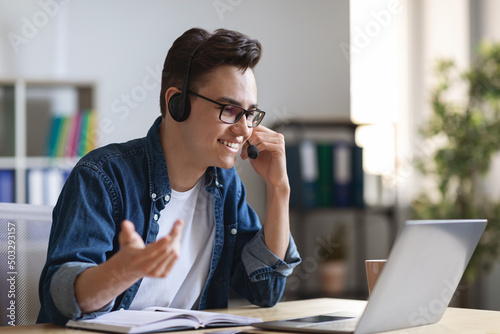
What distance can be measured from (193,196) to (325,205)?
6.89 feet

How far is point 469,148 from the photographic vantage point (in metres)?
3.23

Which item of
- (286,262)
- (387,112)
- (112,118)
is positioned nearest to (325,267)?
(387,112)

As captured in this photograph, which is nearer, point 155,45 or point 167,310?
point 167,310

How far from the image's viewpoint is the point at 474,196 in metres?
3.44

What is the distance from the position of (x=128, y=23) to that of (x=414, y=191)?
6.14 feet

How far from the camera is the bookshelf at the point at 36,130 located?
3.01 m

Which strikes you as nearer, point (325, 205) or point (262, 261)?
point (262, 261)

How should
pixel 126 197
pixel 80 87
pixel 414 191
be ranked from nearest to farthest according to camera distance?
pixel 126 197
pixel 80 87
pixel 414 191

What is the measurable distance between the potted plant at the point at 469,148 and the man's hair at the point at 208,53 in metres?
2.07

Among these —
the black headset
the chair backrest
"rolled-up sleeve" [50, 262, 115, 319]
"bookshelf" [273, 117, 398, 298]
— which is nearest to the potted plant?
"bookshelf" [273, 117, 398, 298]

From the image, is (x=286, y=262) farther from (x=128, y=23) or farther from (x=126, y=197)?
(x=128, y=23)

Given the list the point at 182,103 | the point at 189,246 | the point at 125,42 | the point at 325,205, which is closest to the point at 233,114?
the point at 182,103

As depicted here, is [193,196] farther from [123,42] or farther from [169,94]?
[123,42]

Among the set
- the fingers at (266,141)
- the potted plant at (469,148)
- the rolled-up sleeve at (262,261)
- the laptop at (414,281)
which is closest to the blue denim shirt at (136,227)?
the rolled-up sleeve at (262,261)
